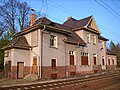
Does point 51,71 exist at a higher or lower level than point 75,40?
lower

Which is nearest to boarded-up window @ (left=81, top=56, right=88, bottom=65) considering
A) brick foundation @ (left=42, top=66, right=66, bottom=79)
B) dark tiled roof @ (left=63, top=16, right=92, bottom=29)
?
brick foundation @ (left=42, top=66, right=66, bottom=79)

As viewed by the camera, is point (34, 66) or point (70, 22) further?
point (70, 22)

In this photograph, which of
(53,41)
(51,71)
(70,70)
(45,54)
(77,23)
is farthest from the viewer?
(77,23)

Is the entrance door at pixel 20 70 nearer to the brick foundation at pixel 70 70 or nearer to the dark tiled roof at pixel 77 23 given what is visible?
the brick foundation at pixel 70 70

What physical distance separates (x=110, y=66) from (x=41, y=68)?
2729cm

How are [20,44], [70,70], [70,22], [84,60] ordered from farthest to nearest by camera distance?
[70,22], [84,60], [70,70], [20,44]

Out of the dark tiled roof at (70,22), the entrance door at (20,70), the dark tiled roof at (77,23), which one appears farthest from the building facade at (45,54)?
the dark tiled roof at (70,22)

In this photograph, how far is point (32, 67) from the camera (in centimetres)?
2311

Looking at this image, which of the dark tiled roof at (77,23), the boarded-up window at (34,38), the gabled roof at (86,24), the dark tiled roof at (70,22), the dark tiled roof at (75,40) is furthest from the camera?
the dark tiled roof at (70,22)

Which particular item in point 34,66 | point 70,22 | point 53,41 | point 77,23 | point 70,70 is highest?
point 70,22

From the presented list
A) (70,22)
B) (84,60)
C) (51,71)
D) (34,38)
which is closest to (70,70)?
(51,71)

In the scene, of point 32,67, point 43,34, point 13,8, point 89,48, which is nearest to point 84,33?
point 89,48

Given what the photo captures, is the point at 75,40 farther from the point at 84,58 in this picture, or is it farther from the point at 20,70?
the point at 20,70

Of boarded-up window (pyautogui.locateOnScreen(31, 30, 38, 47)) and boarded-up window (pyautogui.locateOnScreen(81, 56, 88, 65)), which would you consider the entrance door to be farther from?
boarded-up window (pyautogui.locateOnScreen(81, 56, 88, 65))
